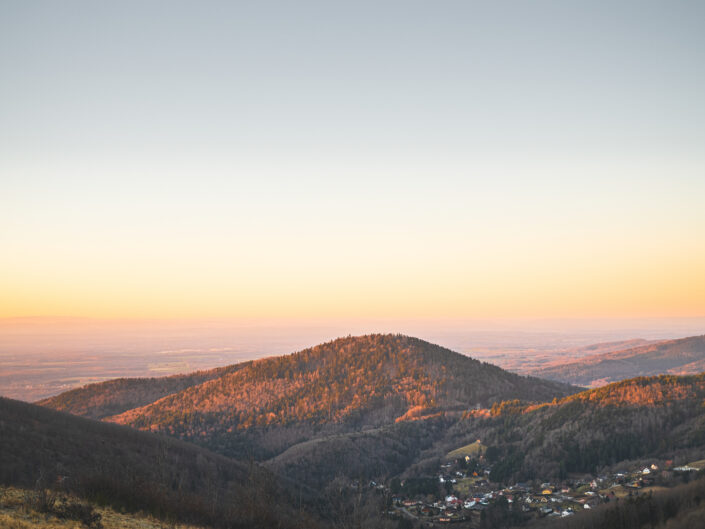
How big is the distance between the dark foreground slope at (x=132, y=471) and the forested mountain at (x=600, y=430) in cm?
8010

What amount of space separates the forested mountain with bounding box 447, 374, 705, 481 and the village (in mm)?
12346

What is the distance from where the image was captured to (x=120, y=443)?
224 feet

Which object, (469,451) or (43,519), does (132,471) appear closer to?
(43,519)

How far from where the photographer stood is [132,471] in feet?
126

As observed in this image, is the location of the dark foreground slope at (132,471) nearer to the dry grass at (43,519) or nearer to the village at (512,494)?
the dry grass at (43,519)

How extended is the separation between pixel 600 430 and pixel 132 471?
127741 mm

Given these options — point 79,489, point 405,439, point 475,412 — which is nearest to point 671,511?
point 79,489

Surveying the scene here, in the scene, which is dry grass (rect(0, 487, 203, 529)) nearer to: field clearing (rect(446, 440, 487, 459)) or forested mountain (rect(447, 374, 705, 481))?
forested mountain (rect(447, 374, 705, 481))

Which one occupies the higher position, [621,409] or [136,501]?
[136,501]

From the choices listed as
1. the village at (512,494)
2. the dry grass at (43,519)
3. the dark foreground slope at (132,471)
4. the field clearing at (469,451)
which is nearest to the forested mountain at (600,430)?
the field clearing at (469,451)

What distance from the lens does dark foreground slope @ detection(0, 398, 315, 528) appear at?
105 feet

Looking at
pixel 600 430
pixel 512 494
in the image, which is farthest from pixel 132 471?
pixel 600 430

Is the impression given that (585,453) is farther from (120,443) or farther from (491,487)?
(120,443)

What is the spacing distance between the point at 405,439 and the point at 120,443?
380ft
